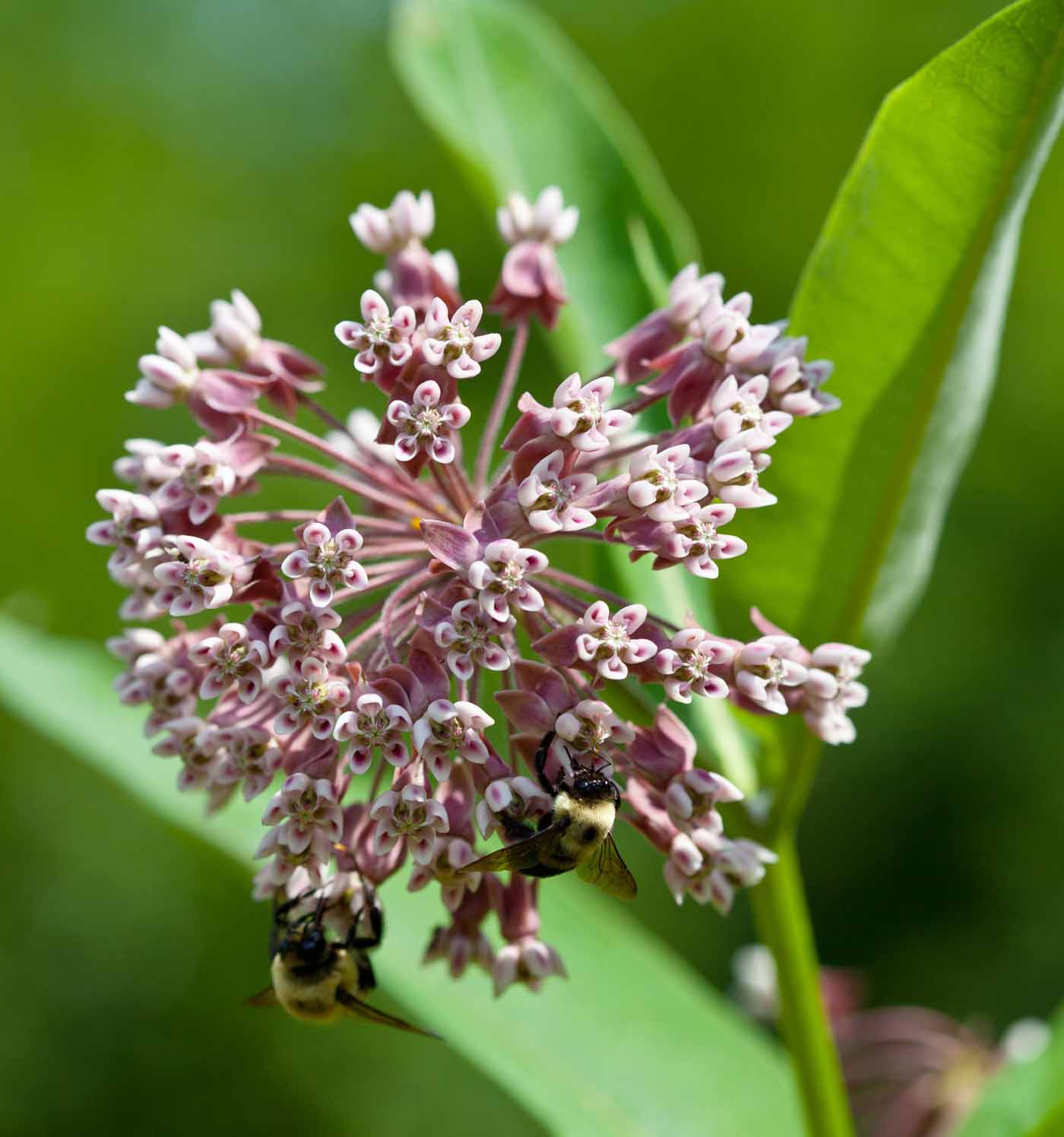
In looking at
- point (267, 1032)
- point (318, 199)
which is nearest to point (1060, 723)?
point (267, 1032)

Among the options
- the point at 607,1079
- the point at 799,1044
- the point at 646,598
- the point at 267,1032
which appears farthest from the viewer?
the point at 267,1032

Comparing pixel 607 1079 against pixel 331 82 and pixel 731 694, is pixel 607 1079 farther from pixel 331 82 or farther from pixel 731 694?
pixel 331 82

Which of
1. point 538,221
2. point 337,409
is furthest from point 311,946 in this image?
point 337,409

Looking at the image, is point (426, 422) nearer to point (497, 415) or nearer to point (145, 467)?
point (497, 415)

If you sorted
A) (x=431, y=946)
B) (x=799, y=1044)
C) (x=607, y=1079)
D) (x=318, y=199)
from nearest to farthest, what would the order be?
(x=431, y=946), (x=799, y=1044), (x=607, y=1079), (x=318, y=199)

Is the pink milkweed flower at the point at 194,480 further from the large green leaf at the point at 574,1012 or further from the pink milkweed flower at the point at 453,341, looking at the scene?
the large green leaf at the point at 574,1012

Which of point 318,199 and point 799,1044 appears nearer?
point 799,1044

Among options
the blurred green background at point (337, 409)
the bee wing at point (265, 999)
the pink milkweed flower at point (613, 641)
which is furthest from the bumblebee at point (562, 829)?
the blurred green background at point (337, 409)
